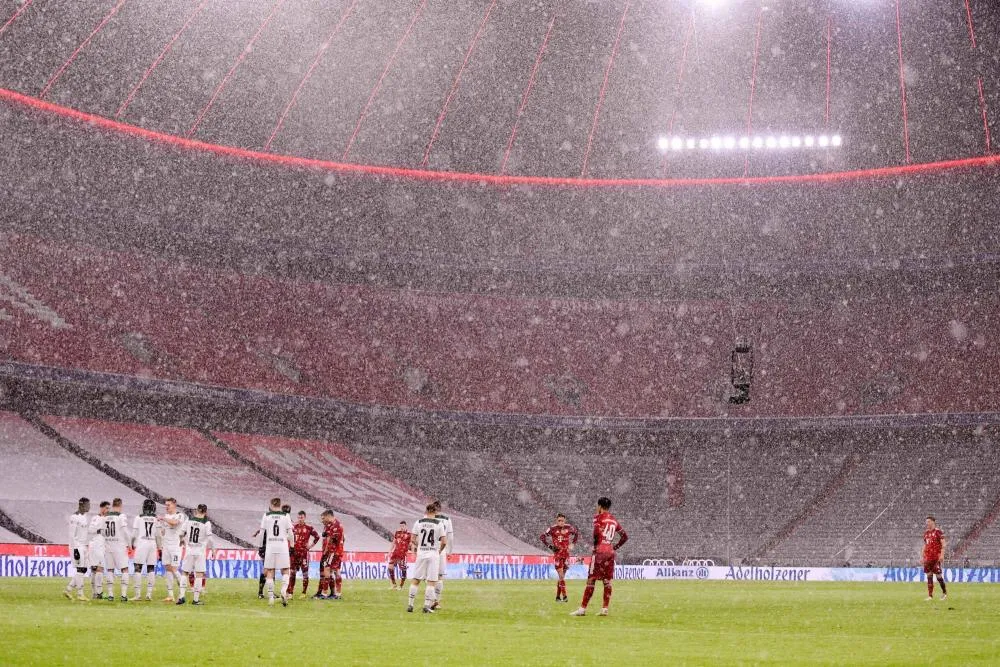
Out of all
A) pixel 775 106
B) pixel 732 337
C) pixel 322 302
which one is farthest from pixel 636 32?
pixel 322 302

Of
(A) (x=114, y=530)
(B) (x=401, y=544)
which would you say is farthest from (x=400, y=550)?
(A) (x=114, y=530)

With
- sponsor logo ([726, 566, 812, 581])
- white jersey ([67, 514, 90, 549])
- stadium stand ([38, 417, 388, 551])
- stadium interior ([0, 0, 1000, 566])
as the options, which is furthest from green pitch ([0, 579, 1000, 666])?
stadium interior ([0, 0, 1000, 566])

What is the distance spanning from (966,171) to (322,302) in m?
28.9

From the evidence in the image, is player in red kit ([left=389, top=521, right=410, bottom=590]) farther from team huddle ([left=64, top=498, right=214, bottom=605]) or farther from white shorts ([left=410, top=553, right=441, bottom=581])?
white shorts ([left=410, top=553, right=441, bottom=581])

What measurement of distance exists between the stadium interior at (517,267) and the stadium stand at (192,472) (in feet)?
0.57

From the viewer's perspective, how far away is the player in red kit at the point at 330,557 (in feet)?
Answer: 78.4

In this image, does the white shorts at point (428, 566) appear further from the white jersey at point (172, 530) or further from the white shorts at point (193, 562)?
the white jersey at point (172, 530)

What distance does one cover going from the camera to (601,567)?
19.4 meters

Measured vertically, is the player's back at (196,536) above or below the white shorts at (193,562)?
above

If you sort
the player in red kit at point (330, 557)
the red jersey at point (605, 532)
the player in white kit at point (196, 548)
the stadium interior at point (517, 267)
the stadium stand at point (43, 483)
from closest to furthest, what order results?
the red jersey at point (605, 532) < the player in white kit at point (196, 548) < the player in red kit at point (330, 557) < the stadium stand at point (43, 483) < the stadium interior at point (517, 267)

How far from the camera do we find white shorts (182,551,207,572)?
70.5 feet

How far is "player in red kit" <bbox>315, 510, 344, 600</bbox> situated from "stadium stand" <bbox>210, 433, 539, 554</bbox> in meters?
20.6

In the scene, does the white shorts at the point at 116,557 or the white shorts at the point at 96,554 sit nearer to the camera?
the white shorts at the point at 96,554

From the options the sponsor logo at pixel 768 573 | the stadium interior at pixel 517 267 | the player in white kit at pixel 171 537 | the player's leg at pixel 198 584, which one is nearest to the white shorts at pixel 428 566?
the player's leg at pixel 198 584
